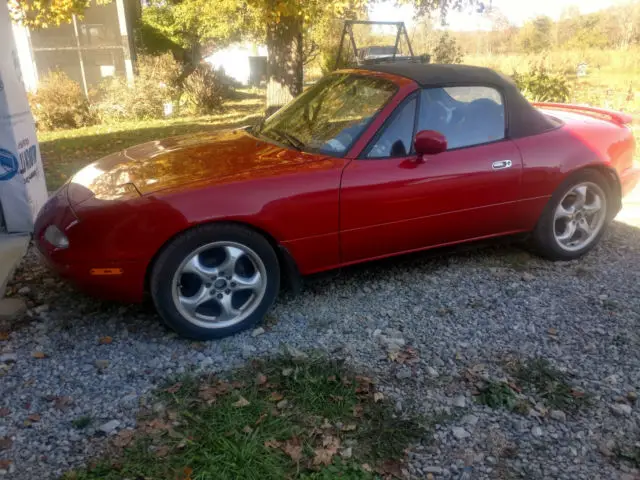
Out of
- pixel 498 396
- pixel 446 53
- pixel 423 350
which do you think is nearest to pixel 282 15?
pixel 423 350

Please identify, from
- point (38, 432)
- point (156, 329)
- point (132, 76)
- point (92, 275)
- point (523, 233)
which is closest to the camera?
point (38, 432)

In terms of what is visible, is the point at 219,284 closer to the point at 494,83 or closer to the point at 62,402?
the point at 62,402

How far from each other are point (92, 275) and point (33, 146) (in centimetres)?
287

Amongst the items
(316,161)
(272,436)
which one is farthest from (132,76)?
(272,436)

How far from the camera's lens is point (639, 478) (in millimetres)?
2404

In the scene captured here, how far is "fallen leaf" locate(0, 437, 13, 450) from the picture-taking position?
8.19 feet

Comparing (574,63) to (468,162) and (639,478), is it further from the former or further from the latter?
A: (639,478)

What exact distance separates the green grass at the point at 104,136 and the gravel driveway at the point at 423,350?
4.07m

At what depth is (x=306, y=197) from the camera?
3.37m

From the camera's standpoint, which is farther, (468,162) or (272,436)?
(468,162)

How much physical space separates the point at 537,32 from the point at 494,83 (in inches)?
1339

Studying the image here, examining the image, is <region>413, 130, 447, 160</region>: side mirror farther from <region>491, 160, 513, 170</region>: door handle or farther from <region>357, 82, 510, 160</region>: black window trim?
<region>491, 160, 513, 170</region>: door handle

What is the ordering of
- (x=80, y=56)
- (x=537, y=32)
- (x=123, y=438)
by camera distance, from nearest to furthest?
(x=123, y=438) → (x=80, y=56) → (x=537, y=32)

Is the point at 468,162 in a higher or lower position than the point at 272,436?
higher
